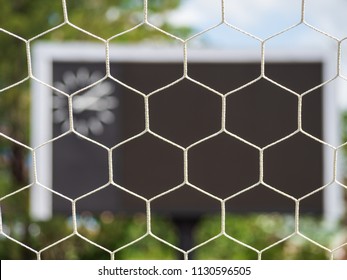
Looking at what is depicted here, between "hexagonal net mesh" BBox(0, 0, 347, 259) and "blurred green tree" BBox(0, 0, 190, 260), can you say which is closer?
"hexagonal net mesh" BBox(0, 0, 347, 259)

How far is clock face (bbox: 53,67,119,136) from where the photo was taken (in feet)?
7.77

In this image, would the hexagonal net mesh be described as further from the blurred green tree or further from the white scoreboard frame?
the blurred green tree

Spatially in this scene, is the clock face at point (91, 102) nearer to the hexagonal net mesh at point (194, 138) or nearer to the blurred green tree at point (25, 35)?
the hexagonal net mesh at point (194, 138)

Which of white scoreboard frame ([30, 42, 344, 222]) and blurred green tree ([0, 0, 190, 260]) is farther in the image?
blurred green tree ([0, 0, 190, 260])

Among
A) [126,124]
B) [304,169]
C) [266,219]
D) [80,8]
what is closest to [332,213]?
[304,169]

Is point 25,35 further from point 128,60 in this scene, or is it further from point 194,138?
point 194,138

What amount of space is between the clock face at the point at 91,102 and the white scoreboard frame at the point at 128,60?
0.05 meters

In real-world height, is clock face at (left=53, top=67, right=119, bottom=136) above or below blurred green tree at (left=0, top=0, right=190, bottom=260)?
above

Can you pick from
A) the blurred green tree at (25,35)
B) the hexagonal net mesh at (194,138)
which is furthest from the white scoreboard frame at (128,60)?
the blurred green tree at (25,35)

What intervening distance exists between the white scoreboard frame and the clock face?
0.05 metres

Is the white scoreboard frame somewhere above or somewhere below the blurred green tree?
above

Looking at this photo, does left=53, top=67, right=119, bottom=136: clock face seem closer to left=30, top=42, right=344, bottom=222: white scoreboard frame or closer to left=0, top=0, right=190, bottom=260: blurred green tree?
left=30, top=42, right=344, bottom=222: white scoreboard frame

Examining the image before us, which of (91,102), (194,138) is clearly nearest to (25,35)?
(91,102)

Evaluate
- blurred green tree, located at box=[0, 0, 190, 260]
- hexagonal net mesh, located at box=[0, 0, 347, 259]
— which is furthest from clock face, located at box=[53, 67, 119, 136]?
blurred green tree, located at box=[0, 0, 190, 260]
